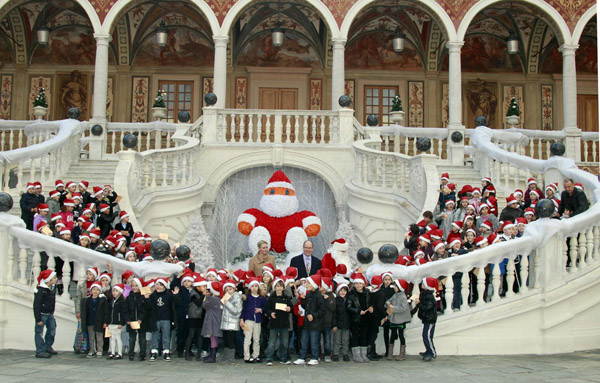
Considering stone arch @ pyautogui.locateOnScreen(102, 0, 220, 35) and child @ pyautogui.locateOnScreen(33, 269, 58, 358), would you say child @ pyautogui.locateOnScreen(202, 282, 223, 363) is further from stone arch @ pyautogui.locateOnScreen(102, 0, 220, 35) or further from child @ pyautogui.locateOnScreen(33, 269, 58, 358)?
stone arch @ pyautogui.locateOnScreen(102, 0, 220, 35)

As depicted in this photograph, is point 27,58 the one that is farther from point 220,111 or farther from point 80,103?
point 220,111

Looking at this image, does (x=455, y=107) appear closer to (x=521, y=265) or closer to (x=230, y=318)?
(x=521, y=265)

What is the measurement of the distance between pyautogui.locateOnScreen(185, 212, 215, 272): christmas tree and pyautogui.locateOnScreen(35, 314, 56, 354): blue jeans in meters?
4.75

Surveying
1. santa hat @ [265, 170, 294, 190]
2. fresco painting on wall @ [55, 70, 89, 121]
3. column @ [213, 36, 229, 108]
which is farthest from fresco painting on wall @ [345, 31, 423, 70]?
santa hat @ [265, 170, 294, 190]

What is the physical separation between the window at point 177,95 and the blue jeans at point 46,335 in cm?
1533

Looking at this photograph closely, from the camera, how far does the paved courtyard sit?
7.76 m

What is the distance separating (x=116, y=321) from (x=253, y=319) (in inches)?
65.5

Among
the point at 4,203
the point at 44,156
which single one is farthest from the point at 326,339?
the point at 44,156

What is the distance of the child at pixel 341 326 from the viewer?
934 centimetres

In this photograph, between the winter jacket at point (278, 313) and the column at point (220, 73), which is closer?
the winter jacket at point (278, 313)

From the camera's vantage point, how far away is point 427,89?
24375 millimetres

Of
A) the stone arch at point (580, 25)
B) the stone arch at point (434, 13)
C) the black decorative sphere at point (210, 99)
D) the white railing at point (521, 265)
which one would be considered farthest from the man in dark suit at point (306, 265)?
the stone arch at point (580, 25)

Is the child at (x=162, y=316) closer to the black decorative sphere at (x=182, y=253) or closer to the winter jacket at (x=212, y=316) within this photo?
the winter jacket at (x=212, y=316)

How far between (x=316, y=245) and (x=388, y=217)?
1681mm
